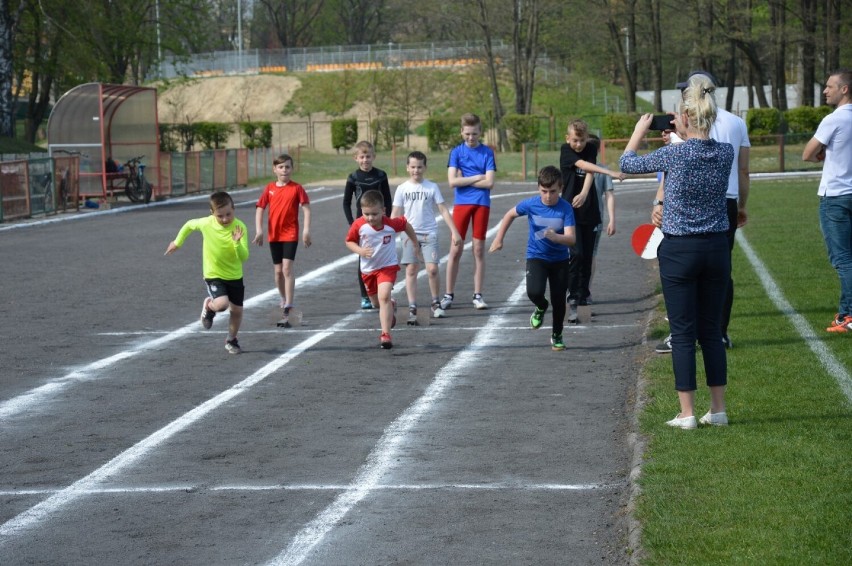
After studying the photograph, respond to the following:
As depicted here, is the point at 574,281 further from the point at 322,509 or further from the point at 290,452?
the point at 322,509

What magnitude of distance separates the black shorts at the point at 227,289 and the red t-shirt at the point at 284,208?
166 centimetres

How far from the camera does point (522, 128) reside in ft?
200

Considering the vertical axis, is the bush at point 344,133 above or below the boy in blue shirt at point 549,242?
above

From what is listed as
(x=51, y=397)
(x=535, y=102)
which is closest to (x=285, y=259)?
(x=51, y=397)

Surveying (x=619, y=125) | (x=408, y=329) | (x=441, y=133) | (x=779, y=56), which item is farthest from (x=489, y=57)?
(x=408, y=329)

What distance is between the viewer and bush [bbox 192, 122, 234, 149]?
6406 centimetres

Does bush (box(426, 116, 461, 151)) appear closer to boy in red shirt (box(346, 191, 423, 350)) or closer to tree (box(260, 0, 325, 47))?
tree (box(260, 0, 325, 47))

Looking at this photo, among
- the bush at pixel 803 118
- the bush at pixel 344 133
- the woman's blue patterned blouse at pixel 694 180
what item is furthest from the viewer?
the bush at pixel 344 133

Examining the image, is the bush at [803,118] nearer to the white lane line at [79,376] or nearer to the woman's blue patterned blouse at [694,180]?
the white lane line at [79,376]

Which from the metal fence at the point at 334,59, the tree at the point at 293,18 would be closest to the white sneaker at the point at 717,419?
the metal fence at the point at 334,59

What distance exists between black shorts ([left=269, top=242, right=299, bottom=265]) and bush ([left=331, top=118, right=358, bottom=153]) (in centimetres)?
5698

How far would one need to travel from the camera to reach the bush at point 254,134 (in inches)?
2788

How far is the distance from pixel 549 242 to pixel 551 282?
355 millimetres

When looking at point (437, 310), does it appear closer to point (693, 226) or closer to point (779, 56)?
point (693, 226)
